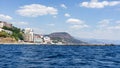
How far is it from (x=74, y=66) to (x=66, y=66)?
42.3 inches

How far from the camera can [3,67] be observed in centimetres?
3547

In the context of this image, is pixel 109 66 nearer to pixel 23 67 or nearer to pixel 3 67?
pixel 23 67

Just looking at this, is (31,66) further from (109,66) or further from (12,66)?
(109,66)

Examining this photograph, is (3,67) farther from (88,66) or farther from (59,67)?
(88,66)

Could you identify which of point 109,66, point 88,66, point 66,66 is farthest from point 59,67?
point 109,66

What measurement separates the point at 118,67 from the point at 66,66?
6519mm

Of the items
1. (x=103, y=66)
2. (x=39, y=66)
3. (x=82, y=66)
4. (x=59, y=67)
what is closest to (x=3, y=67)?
(x=39, y=66)

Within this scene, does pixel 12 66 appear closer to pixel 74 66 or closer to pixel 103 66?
pixel 74 66

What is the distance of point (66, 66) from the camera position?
37.5m

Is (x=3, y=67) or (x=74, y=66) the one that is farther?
(x=74, y=66)

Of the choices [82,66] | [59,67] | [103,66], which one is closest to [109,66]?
[103,66]

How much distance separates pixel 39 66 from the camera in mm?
37094

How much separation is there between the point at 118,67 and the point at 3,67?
14.2 metres

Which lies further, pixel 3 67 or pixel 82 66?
pixel 82 66
